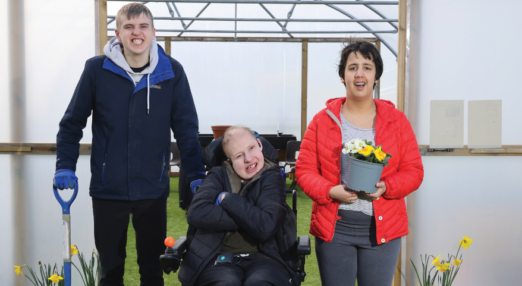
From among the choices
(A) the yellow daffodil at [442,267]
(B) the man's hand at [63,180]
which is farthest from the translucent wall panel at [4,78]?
(A) the yellow daffodil at [442,267]

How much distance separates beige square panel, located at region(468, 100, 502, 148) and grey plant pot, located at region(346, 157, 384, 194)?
1.60 meters

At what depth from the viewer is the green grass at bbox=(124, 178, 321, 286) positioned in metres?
3.54

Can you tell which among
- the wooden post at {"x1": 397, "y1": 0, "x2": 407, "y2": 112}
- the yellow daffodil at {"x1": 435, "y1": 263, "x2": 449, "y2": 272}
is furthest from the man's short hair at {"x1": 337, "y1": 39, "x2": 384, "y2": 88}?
the yellow daffodil at {"x1": 435, "y1": 263, "x2": 449, "y2": 272}

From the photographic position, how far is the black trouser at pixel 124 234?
227 cm

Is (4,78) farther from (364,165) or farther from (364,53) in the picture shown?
(364,165)

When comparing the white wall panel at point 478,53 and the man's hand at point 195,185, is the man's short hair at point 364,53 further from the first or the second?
the white wall panel at point 478,53

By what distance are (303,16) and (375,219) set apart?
7815mm

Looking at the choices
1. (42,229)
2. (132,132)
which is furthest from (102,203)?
(42,229)

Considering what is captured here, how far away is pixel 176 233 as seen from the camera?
4.91 meters

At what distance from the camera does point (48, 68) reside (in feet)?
9.89

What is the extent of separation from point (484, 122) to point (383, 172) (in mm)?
1465

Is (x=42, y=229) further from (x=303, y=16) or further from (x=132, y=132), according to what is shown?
(x=303, y=16)

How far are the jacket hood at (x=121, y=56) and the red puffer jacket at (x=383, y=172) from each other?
955 mm

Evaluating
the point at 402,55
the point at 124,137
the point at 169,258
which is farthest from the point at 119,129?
the point at 402,55
